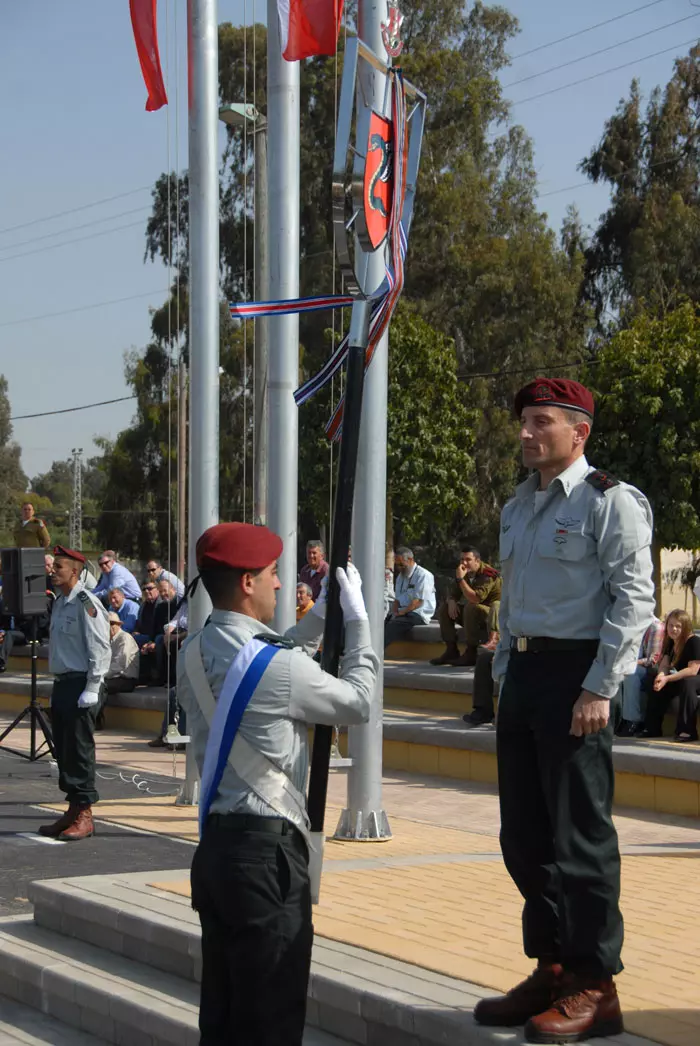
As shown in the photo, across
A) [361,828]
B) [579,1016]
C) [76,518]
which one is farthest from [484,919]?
[76,518]

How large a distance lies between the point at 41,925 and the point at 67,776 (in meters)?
2.95

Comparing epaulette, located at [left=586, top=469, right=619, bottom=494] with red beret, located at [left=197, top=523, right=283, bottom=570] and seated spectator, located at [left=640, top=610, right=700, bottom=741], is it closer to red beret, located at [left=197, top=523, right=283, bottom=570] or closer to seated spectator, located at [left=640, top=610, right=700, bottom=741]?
red beret, located at [left=197, top=523, right=283, bottom=570]

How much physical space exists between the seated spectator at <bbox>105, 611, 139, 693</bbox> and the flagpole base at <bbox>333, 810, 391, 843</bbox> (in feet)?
30.0

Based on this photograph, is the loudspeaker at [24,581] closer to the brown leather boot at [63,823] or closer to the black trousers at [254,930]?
the brown leather boot at [63,823]

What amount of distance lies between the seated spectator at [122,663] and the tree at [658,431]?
31.2 feet

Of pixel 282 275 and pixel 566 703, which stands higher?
pixel 282 275

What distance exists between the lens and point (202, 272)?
414 inches

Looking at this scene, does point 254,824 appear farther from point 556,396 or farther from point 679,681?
point 679,681

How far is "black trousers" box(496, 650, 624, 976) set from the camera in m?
4.31

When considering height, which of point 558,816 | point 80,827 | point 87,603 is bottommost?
point 80,827

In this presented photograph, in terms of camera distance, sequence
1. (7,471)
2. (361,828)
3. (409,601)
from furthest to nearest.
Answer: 1. (7,471)
2. (409,601)
3. (361,828)

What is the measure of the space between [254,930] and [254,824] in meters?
0.28

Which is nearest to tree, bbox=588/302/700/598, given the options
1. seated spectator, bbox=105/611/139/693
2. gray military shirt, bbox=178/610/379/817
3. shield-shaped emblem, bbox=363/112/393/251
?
A: seated spectator, bbox=105/611/139/693

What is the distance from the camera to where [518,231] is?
43.6m
